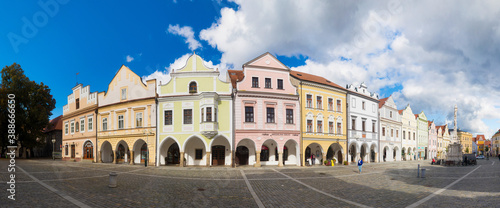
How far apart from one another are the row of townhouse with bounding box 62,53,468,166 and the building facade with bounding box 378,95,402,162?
961 cm

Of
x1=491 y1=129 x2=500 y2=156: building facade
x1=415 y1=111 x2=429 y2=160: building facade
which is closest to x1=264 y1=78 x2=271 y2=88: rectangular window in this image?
x1=415 y1=111 x2=429 y2=160: building facade

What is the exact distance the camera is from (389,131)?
4678cm

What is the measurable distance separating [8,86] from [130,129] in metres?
24.0

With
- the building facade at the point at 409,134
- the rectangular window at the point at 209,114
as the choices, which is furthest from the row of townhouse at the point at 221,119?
the building facade at the point at 409,134

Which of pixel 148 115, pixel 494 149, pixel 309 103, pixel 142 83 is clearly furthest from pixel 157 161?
pixel 494 149

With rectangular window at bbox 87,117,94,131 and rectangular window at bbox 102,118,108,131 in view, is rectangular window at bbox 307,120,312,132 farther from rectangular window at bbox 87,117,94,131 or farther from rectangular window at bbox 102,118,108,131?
rectangular window at bbox 87,117,94,131

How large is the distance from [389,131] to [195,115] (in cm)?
3501

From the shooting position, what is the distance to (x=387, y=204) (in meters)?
11.5

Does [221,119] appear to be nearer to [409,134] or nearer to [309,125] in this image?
[309,125]

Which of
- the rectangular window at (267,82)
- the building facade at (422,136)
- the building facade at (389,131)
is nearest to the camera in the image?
the rectangular window at (267,82)

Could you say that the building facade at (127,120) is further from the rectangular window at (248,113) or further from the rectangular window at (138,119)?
the rectangular window at (248,113)

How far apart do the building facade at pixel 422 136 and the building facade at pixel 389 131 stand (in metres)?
12.1

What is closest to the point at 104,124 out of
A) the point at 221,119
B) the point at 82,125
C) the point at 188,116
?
the point at 82,125

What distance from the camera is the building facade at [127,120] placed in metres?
30.8
